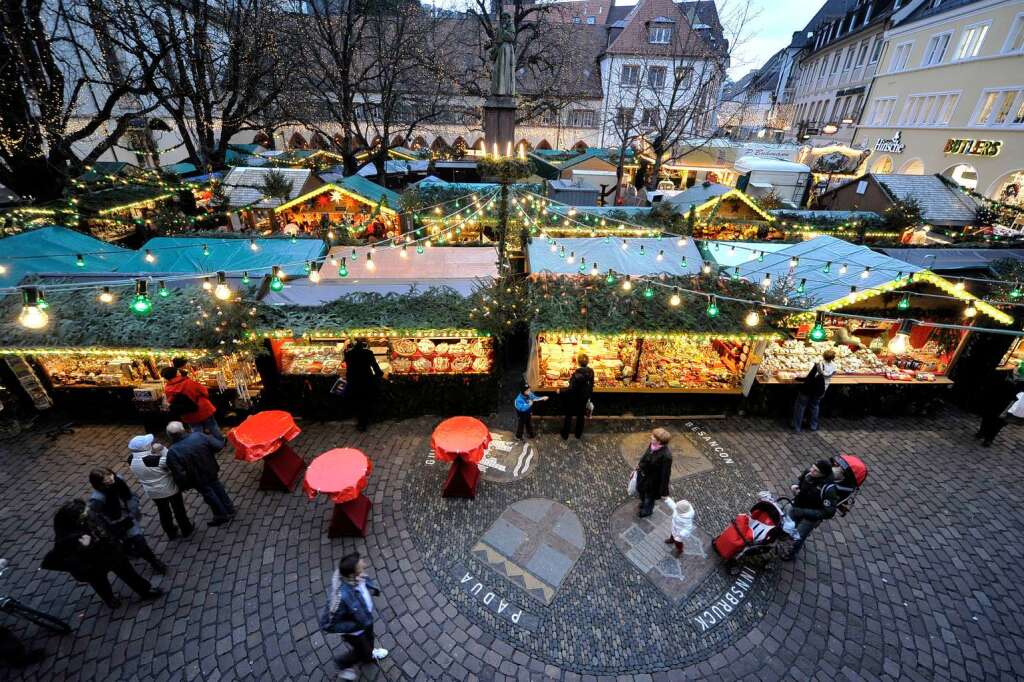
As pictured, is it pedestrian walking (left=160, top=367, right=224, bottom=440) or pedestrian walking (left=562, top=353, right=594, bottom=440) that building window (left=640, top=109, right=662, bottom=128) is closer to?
pedestrian walking (left=562, top=353, right=594, bottom=440)

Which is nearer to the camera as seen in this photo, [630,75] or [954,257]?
[954,257]

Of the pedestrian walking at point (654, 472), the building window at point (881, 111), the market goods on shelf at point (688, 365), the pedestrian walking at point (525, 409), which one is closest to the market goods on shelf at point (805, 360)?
the market goods on shelf at point (688, 365)

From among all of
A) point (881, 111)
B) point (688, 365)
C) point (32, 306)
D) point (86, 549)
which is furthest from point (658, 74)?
point (86, 549)

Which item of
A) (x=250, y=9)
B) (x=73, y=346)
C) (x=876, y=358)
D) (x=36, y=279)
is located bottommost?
Answer: (x=876, y=358)

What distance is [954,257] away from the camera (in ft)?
38.9

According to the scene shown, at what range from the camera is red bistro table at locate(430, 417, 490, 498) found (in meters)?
6.36

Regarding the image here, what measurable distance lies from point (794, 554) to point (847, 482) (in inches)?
51.8

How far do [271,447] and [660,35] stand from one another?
43504 mm

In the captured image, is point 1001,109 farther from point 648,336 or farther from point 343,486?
point 343,486

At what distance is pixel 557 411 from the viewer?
867 centimetres

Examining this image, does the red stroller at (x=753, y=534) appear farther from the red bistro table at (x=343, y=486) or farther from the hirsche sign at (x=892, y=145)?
the hirsche sign at (x=892, y=145)

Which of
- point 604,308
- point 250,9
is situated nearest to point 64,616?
point 604,308

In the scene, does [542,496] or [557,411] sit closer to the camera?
[542,496]

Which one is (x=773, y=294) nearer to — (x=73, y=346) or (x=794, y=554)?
(x=794, y=554)
